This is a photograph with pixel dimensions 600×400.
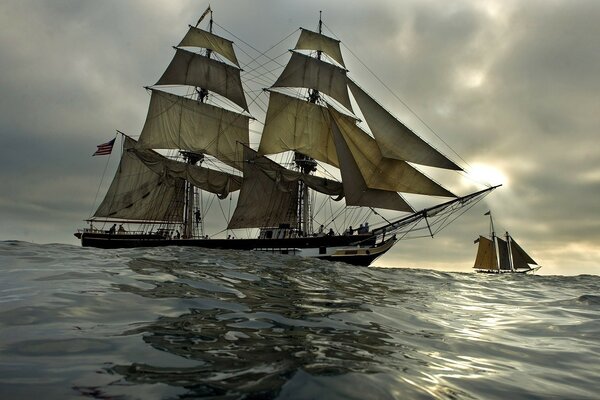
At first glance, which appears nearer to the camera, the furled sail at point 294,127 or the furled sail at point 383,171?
the furled sail at point 383,171

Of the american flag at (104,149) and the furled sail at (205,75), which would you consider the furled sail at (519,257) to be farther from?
the american flag at (104,149)

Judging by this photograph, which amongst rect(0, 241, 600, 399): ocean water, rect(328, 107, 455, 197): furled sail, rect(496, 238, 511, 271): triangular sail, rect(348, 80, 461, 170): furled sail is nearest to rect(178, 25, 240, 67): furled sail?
rect(348, 80, 461, 170): furled sail

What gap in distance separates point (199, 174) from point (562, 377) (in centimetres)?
5980

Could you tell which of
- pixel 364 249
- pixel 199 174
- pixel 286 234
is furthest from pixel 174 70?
pixel 364 249

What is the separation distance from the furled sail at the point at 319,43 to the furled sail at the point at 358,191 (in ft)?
81.3

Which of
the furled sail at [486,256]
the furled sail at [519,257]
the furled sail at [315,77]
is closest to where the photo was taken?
the furled sail at [315,77]

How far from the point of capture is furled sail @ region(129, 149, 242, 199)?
58.1 meters

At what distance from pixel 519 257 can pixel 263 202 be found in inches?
1931

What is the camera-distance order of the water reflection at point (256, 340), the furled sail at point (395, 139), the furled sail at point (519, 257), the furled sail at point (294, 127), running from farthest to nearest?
1. the furled sail at point (519, 257)
2. the furled sail at point (294, 127)
3. the furled sail at point (395, 139)
4. the water reflection at point (256, 340)

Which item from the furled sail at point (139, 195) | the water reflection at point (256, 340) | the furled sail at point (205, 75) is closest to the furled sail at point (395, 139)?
the water reflection at point (256, 340)

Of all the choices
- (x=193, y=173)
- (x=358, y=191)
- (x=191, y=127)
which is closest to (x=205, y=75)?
(x=191, y=127)

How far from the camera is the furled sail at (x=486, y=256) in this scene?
74188mm

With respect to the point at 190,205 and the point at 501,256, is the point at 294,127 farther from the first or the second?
the point at 501,256

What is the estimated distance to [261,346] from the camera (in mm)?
4461
